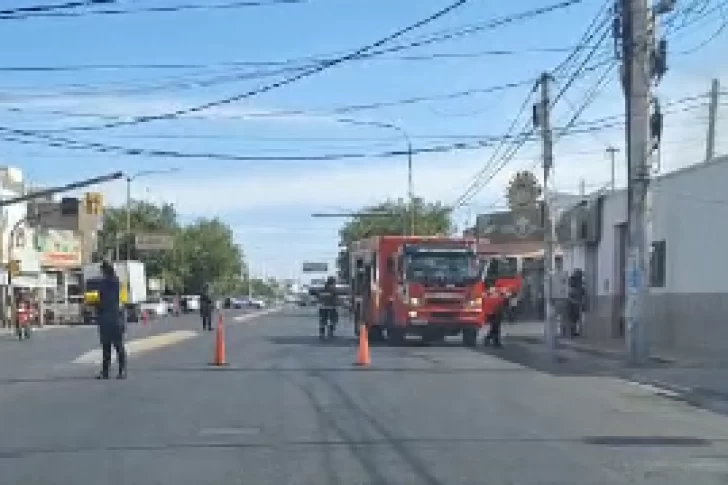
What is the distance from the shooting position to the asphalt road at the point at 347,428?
10.6m

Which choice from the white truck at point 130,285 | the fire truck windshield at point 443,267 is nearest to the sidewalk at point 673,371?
the fire truck windshield at point 443,267

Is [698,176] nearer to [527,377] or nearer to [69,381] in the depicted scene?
[527,377]

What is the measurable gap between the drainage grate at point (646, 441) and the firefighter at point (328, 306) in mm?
21527

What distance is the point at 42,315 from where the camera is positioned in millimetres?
64312

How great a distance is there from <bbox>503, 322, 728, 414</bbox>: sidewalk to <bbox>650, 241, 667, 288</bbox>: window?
188 centimetres

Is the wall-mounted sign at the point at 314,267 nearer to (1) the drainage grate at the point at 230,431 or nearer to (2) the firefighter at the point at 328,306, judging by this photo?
(2) the firefighter at the point at 328,306

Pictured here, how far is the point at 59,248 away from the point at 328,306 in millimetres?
53522

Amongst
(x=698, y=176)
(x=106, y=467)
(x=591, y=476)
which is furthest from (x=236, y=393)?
(x=698, y=176)

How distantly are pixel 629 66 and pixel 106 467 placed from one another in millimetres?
16272

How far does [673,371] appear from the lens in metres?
22.5

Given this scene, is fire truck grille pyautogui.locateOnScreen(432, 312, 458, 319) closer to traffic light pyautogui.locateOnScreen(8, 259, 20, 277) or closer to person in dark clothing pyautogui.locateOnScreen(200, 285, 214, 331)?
person in dark clothing pyautogui.locateOnScreen(200, 285, 214, 331)

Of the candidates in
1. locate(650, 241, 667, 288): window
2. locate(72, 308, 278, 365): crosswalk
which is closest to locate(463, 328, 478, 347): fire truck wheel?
locate(650, 241, 667, 288): window

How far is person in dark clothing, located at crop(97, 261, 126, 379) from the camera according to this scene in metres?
19.8

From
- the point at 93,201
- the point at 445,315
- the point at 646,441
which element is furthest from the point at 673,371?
the point at 93,201
